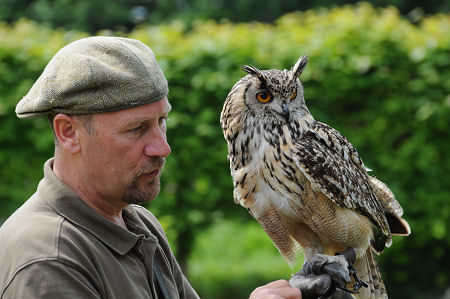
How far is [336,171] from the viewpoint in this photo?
299 cm

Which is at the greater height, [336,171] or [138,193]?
[138,193]

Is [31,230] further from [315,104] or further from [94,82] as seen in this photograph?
[315,104]

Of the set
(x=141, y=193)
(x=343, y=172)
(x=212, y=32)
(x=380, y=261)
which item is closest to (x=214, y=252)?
(x=380, y=261)

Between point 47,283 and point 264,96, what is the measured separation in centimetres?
155

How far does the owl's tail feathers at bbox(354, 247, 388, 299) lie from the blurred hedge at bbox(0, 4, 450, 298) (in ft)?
7.85

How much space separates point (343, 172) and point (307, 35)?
3049mm

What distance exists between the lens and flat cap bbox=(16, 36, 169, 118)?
186cm

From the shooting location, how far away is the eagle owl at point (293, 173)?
2.89 meters

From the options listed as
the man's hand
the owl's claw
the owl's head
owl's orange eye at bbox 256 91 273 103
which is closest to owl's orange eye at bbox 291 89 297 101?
the owl's head

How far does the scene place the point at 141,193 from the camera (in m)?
2.00

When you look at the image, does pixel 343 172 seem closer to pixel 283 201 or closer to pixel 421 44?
pixel 283 201

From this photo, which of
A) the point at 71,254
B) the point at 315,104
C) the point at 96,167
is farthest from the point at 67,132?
the point at 315,104

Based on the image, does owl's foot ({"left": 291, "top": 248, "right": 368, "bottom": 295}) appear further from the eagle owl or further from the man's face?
the man's face

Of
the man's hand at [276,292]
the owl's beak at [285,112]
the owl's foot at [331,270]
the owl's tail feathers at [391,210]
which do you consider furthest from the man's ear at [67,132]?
the owl's tail feathers at [391,210]
